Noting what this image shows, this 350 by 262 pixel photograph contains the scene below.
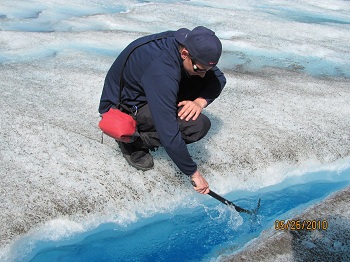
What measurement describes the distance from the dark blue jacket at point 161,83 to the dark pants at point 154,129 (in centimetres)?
13

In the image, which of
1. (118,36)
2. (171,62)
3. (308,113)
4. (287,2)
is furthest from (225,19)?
(171,62)

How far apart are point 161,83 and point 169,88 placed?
0.05 m

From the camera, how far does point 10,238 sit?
2.42m

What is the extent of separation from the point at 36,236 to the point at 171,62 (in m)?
1.33

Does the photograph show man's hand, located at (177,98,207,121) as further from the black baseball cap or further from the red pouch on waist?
the black baseball cap

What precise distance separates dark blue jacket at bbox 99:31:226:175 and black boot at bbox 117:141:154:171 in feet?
1.53

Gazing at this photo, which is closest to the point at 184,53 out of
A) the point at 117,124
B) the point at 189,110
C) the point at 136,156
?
the point at 189,110

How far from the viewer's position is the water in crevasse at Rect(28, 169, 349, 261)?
2.54 m

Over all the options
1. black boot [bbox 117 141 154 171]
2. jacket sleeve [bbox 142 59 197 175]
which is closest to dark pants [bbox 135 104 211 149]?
black boot [bbox 117 141 154 171]

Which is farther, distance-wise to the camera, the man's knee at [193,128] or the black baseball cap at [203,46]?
the man's knee at [193,128]

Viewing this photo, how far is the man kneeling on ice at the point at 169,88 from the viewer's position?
7.46 feet

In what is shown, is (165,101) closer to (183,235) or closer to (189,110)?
(189,110)
